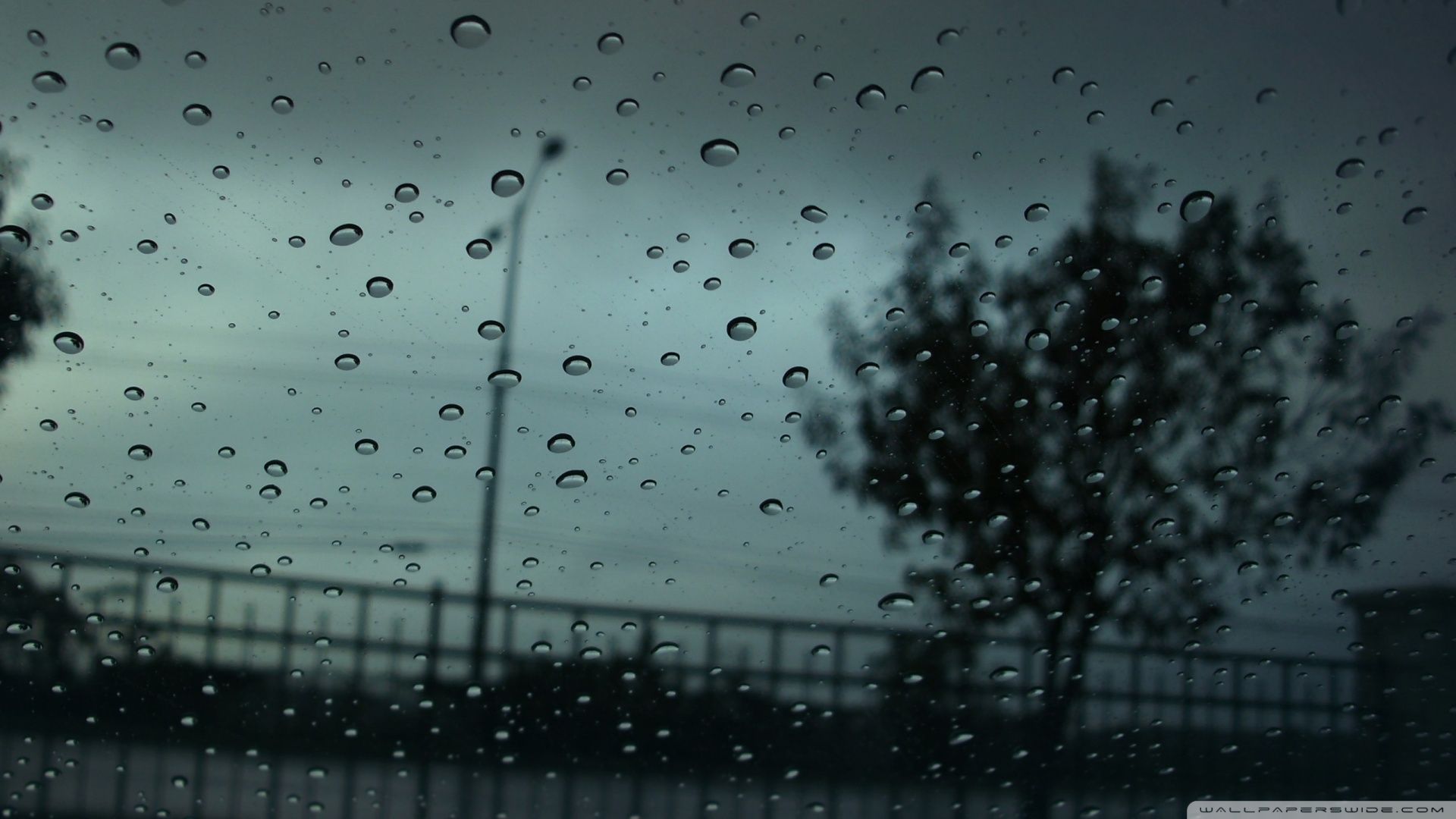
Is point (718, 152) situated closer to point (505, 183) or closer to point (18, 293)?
point (505, 183)

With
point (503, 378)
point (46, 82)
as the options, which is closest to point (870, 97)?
point (503, 378)

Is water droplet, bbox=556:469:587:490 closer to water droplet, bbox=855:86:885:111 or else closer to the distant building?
water droplet, bbox=855:86:885:111

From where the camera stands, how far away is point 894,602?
147 centimetres

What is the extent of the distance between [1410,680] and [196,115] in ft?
7.34

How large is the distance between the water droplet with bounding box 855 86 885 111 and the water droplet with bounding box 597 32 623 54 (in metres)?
0.36

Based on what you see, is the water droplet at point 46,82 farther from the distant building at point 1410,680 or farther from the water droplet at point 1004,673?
the distant building at point 1410,680

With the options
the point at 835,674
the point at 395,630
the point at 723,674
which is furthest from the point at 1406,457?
the point at 395,630

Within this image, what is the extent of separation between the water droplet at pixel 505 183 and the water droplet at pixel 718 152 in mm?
269

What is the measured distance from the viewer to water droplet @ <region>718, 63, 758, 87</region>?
1.40 metres

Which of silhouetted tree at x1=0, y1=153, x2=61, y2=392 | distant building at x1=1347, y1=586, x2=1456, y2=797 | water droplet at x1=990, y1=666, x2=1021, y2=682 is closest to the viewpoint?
silhouetted tree at x1=0, y1=153, x2=61, y2=392

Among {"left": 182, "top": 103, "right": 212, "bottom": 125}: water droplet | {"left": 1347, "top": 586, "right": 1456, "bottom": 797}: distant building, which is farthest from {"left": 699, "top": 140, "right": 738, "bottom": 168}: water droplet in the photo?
{"left": 1347, "top": 586, "right": 1456, "bottom": 797}: distant building

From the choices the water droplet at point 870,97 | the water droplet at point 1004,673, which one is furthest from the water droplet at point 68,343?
the water droplet at point 1004,673

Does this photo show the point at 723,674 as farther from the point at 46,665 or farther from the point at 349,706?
the point at 46,665

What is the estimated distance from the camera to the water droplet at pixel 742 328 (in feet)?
4.72
